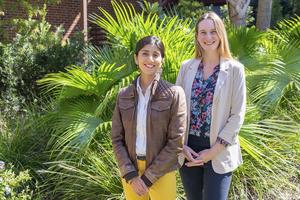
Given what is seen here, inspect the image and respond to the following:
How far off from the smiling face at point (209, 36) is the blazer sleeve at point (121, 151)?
71 centimetres

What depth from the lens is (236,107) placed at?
2.90m

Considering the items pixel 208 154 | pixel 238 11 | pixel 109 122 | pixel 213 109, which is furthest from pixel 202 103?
pixel 238 11

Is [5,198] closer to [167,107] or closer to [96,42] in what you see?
[167,107]

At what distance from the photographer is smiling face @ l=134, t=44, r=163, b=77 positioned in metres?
2.95

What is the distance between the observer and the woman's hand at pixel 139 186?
2.91 meters

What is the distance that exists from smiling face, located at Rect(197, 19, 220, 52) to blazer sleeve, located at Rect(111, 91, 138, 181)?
0.71 m

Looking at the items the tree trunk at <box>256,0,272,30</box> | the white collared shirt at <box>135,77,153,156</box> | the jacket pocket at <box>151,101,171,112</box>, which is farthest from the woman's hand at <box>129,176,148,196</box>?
the tree trunk at <box>256,0,272,30</box>

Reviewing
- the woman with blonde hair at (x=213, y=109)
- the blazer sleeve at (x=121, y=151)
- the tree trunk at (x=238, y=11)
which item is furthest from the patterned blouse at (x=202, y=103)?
the tree trunk at (x=238, y=11)

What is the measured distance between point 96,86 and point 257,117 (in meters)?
1.75

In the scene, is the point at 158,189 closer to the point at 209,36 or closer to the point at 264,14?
the point at 209,36

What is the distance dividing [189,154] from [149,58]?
2.17 ft

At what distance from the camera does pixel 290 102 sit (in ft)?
18.3

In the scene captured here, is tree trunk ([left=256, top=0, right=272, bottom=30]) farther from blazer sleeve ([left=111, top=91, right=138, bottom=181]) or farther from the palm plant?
blazer sleeve ([left=111, top=91, right=138, bottom=181])

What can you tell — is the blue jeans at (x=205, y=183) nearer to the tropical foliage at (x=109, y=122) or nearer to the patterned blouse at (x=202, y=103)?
the patterned blouse at (x=202, y=103)
